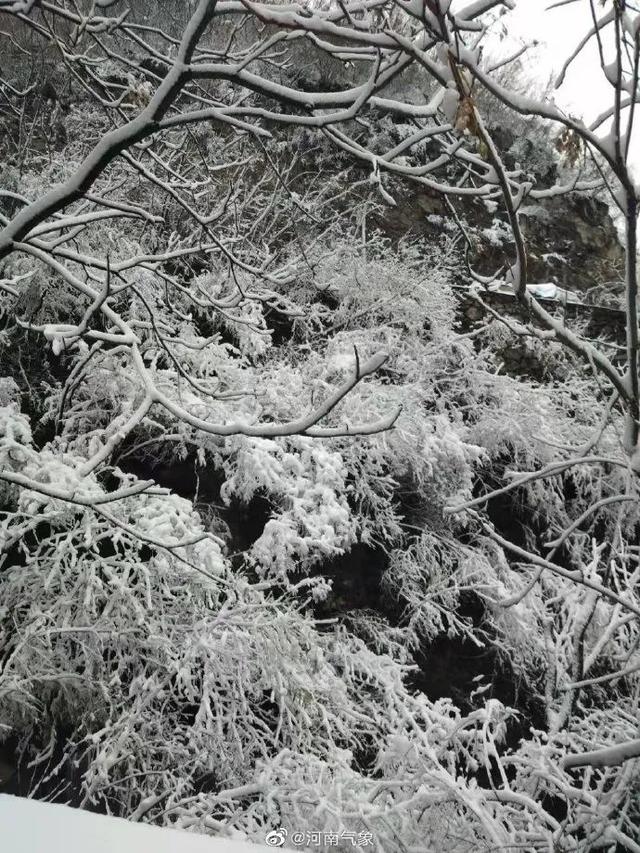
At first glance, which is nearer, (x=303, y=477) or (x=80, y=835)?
(x=80, y=835)

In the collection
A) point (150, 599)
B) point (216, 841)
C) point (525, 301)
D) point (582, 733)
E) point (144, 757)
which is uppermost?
point (525, 301)

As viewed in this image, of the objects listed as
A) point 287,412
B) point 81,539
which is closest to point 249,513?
point 287,412

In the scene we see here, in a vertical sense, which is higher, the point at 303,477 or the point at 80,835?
the point at 303,477

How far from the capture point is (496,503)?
4621 mm

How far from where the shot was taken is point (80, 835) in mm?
692

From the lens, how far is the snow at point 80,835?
26.5 inches

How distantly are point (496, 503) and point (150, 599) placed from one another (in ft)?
9.68

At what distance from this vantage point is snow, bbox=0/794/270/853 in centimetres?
67

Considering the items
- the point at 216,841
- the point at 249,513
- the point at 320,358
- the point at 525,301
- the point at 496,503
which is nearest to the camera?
the point at 216,841

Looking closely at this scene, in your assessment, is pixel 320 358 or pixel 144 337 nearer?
pixel 144 337

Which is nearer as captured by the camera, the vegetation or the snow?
the snow

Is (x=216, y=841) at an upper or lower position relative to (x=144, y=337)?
lower

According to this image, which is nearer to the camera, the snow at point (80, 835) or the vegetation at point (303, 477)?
the snow at point (80, 835)

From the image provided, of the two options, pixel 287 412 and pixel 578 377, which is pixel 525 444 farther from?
pixel 287 412
